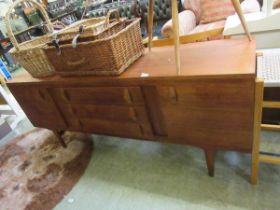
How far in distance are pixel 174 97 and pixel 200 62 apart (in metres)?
0.20

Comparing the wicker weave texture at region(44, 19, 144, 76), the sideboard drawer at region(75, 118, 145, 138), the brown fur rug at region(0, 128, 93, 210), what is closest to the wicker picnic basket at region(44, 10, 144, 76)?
the wicker weave texture at region(44, 19, 144, 76)

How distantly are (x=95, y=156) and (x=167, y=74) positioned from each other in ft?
3.35

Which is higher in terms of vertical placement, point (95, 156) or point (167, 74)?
point (167, 74)

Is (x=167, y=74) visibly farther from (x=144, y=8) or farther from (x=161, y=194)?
(x=144, y=8)

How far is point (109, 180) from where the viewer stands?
1467 millimetres

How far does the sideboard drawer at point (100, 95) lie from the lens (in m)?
1.11

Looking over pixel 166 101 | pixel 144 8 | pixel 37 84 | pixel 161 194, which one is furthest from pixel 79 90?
pixel 144 8

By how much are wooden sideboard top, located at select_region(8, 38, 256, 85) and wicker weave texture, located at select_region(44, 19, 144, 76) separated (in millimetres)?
39

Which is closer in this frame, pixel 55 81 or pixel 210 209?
pixel 210 209

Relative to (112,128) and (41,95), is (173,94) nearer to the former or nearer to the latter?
(112,128)

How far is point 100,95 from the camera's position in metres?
1.21

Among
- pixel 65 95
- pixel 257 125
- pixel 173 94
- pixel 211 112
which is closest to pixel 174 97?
pixel 173 94

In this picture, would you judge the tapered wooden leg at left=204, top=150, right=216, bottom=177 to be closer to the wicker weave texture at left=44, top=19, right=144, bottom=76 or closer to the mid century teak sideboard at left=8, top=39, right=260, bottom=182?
the mid century teak sideboard at left=8, top=39, right=260, bottom=182

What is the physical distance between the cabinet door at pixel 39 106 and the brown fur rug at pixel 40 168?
29 cm
